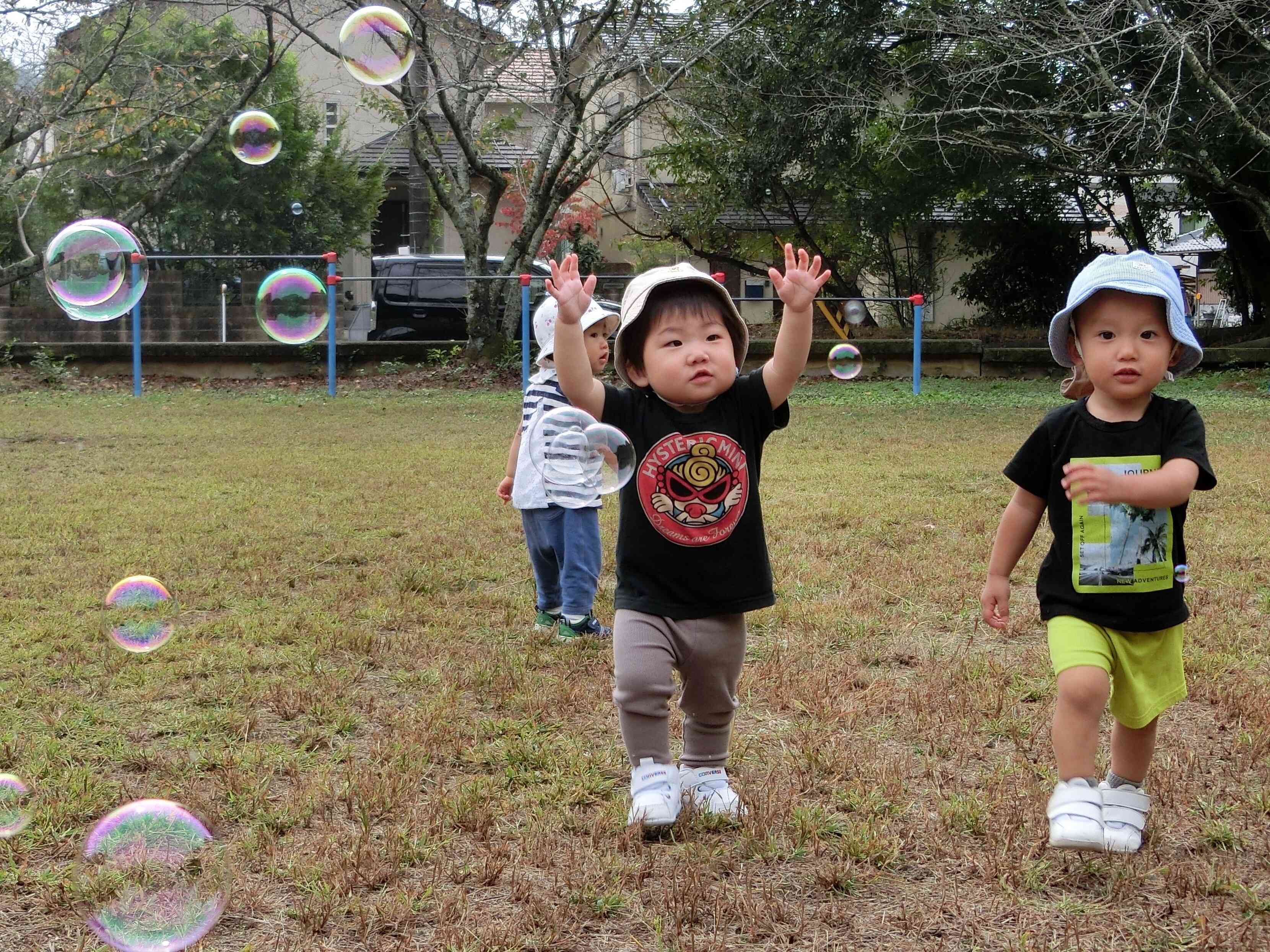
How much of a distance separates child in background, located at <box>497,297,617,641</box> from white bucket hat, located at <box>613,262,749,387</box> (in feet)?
4.33

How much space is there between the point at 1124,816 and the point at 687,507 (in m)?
1.16

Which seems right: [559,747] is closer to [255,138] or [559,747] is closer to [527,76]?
[255,138]

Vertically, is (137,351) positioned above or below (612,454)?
below

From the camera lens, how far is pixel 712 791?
305cm

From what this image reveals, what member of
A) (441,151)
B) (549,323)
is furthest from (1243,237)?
(549,323)

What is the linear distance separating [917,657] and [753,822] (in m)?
1.58

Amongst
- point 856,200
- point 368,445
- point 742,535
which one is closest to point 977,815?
point 742,535

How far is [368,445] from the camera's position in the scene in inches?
435

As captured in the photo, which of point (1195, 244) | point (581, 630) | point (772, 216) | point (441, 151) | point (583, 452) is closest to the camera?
point (583, 452)

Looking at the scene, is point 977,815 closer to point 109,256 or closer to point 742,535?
point 742,535

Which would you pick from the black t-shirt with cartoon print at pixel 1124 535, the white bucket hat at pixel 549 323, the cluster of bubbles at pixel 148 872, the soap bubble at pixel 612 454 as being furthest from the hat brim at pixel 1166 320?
the cluster of bubbles at pixel 148 872

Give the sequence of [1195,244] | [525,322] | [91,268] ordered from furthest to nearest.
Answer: [1195,244] → [525,322] → [91,268]

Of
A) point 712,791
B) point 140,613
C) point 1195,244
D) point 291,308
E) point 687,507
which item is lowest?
point 140,613

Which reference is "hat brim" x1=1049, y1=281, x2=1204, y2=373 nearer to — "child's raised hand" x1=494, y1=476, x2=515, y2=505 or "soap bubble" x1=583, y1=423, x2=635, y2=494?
"soap bubble" x1=583, y1=423, x2=635, y2=494
